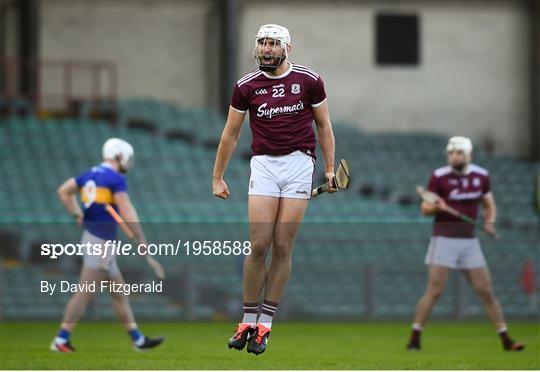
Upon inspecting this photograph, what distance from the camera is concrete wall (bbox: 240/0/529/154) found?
29.8 metres

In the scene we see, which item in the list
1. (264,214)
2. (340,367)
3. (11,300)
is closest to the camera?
(264,214)

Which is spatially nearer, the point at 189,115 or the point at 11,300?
the point at 11,300

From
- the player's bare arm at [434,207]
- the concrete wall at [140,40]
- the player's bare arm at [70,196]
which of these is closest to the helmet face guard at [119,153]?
the player's bare arm at [70,196]

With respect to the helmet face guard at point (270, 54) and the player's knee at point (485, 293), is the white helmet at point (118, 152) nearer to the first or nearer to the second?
the player's knee at point (485, 293)

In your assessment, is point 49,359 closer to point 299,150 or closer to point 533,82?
point 299,150

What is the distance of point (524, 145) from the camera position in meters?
30.5

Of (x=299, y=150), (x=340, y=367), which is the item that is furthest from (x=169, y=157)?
(x=299, y=150)

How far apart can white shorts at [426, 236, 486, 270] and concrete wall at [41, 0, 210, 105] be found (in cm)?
1568

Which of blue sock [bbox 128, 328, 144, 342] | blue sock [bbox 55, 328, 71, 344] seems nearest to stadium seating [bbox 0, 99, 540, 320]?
blue sock [bbox 55, 328, 71, 344]

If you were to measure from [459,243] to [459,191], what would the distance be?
20.0 inches

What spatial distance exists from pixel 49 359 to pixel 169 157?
43.6 ft

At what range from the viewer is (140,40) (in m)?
29.3

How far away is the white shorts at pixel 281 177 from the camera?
9.63m

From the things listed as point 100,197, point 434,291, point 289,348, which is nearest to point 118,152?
point 100,197
